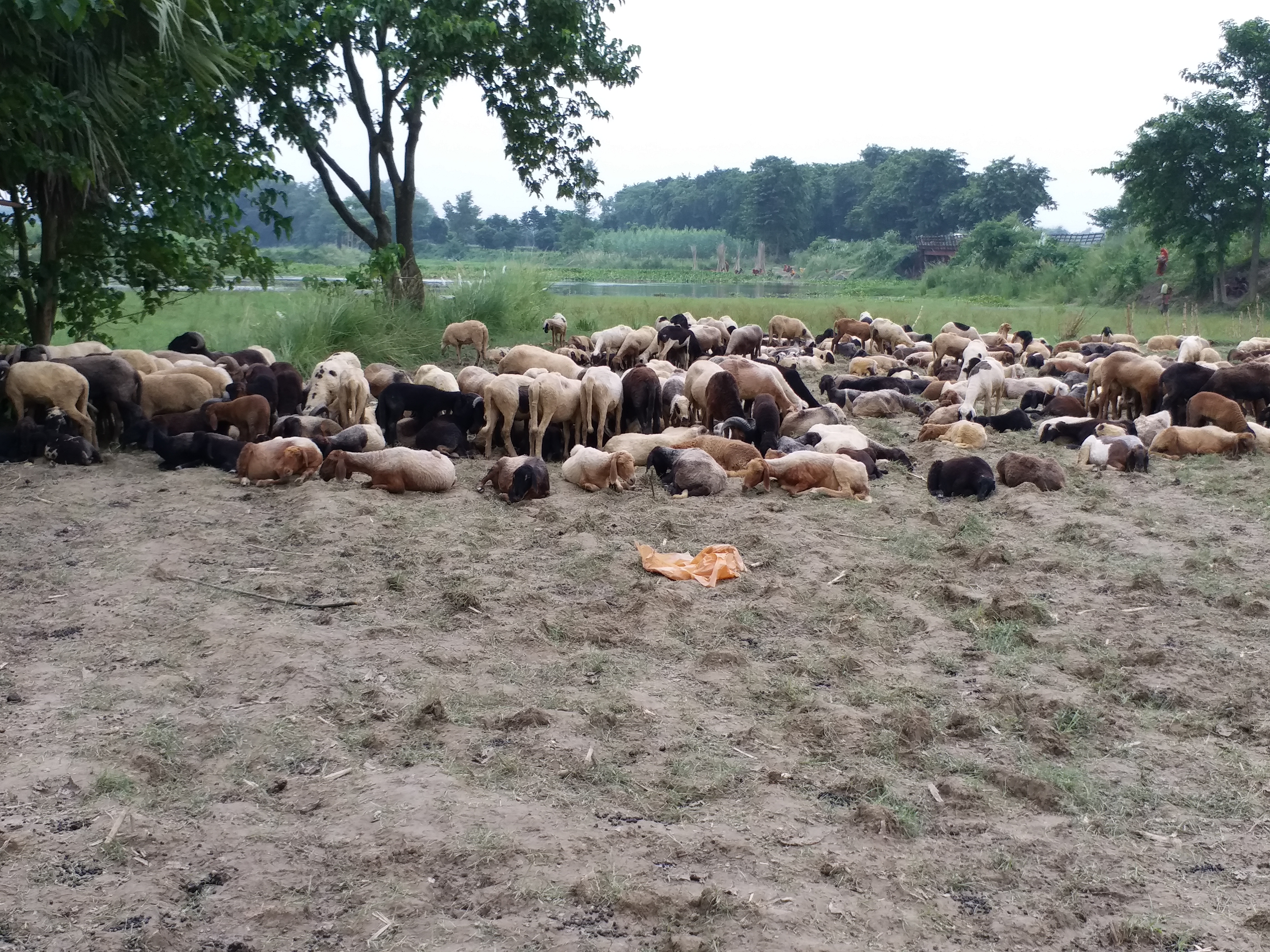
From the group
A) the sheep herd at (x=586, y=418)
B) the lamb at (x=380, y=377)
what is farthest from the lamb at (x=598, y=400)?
the lamb at (x=380, y=377)

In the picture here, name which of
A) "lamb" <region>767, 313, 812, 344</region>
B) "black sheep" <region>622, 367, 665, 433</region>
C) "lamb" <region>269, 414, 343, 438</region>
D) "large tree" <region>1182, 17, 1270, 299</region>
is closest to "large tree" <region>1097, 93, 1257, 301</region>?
"large tree" <region>1182, 17, 1270, 299</region>

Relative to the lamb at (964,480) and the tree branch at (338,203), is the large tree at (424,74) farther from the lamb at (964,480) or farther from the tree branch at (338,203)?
the lamb at (964,480)

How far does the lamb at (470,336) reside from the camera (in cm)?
1773

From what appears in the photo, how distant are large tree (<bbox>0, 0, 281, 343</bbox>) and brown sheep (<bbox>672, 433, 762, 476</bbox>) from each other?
5.56m

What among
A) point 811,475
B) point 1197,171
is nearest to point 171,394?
point 811,475

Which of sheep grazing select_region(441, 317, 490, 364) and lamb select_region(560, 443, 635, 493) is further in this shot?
sheep grazing select_region(441, 317, 490, 364)

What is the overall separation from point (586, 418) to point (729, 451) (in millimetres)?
1583

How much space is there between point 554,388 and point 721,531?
3234mm

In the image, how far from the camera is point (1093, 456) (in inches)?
408

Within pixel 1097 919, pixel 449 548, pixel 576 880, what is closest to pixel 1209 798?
pixel 1097 919

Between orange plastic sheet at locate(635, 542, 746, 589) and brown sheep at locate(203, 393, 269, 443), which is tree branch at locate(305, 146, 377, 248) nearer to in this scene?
brown sheep at locate(203, 393, 269, 443)

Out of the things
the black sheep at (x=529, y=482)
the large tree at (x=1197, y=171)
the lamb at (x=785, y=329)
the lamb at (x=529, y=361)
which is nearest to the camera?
the black sheep at (x=529, y=482)

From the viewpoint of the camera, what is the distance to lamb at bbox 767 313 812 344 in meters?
23.2

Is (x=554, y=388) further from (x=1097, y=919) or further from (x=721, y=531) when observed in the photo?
(x=1097, y=919)
